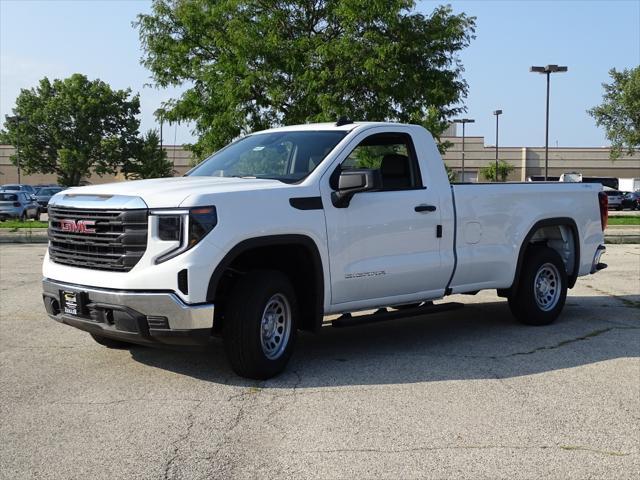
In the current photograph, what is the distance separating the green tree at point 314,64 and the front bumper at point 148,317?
16.7m

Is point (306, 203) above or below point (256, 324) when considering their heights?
above

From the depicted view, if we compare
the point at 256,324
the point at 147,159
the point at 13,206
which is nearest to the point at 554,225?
the point at 256,324

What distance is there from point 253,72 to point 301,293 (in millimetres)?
17079

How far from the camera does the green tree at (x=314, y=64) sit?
22078mm

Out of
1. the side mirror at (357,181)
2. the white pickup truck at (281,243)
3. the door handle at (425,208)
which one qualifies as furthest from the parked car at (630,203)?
the side mirror at (357,181)

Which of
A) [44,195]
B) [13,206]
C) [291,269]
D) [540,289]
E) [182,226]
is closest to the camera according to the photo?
[182,226]

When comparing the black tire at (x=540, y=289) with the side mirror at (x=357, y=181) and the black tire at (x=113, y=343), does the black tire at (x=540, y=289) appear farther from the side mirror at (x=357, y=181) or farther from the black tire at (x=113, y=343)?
the black tire at (x=113, y=343)

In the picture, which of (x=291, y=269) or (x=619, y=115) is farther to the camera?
(x=619, y=115)

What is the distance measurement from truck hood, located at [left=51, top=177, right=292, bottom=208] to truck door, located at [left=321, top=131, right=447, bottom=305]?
0.67 metres

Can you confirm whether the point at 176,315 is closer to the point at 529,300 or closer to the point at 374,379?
the point at 374,379

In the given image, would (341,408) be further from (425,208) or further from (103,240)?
(425,208)

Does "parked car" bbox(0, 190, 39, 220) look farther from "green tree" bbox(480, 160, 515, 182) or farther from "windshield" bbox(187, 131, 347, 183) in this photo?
"green tree" bbox(480, 160, 515, 182)

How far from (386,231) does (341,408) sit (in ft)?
6.41

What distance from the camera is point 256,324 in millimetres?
5770
